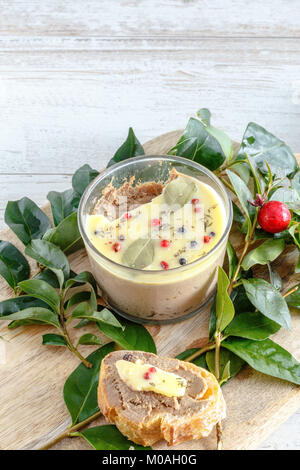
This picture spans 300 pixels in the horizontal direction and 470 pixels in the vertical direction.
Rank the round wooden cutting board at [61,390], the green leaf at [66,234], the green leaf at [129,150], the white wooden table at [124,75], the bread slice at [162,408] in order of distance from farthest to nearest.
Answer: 1. the white wooden table at [124,75]
2. the green leaf at [129,150]
3. the green leaf at [66,234]
4. the round wooden cutting board at [61,390]
5. the bread slice at [162,408]

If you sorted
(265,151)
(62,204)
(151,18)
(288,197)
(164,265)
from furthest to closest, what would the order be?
(151,18) → (265,151) → (62,204) → (288,197) → (164,265)

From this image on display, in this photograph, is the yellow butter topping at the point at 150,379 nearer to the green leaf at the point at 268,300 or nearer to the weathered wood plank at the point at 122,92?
the green leaf at the point at 268,300

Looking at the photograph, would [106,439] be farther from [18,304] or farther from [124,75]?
[124,75]

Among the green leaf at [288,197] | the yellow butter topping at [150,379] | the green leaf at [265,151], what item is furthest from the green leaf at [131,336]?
the green leaf at [265,151]

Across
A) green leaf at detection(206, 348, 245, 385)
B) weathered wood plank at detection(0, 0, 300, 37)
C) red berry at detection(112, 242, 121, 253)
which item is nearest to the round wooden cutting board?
green leaf at detection(206, 348, 245, 385)

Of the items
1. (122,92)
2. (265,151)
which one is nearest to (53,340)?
(265,151)

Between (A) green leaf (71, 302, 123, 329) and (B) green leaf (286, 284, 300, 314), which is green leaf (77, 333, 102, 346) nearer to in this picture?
(A) green leaf (71, 302, 123, 329)
